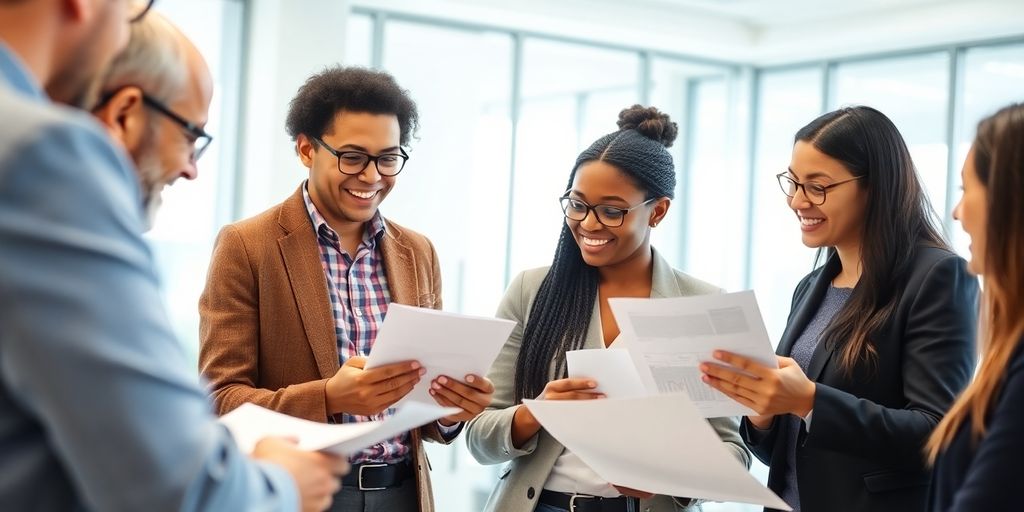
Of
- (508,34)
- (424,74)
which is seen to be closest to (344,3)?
(424,74)

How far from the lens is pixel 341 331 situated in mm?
2377

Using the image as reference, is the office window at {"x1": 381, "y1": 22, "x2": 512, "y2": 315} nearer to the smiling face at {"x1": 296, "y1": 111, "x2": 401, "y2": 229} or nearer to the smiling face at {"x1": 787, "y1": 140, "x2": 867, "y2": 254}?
the smiling face at {"x1": 296, "y1": 111, "x2": 401, "y2": 229}

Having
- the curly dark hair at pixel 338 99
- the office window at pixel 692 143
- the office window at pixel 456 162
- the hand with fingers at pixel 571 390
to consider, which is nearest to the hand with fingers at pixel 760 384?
the hand with fingers at pixel 571 390

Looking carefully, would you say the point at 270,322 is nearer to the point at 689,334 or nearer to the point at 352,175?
the point at 352,175

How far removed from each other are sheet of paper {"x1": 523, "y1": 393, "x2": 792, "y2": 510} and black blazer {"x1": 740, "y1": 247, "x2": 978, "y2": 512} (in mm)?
348

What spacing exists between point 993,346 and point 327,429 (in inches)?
40.9

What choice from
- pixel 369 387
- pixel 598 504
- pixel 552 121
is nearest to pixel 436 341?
pixel 369 387

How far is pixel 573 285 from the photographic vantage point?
2740 mm

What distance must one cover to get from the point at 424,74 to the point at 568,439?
478cm

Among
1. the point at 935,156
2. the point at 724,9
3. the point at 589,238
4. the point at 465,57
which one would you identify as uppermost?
the point at 724,9

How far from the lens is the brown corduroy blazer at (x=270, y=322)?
2207 mm

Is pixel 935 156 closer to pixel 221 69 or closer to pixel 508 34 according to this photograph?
pixel 508 34

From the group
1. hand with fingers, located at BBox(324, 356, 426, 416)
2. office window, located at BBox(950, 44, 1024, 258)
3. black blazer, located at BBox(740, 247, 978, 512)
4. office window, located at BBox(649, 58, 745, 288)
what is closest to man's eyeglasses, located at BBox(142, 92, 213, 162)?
hand with fingers, located at BBox(324, 356, 426, 416)

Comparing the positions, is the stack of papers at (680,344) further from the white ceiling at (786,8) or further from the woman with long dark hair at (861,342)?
the white ceiling at (786,8)
